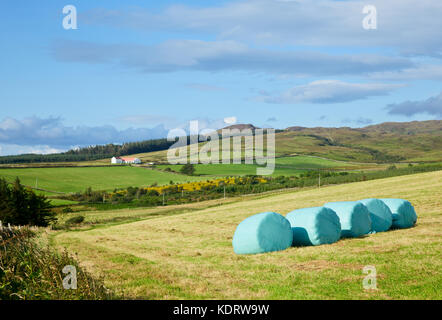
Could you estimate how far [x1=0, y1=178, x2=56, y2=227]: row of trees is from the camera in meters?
40.8

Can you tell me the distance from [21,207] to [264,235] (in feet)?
110

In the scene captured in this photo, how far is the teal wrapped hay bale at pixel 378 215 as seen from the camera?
1834cm

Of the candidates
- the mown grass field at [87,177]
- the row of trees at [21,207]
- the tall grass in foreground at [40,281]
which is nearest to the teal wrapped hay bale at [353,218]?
the tall grass in foreground at [40,281]

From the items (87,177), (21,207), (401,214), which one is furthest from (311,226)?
(87,177)

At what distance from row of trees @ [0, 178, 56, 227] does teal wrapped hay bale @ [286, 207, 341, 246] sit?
102 feet

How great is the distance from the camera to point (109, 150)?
7087 inches

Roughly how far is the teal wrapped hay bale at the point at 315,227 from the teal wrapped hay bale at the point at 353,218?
919 millimetres

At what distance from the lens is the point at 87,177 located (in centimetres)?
9875

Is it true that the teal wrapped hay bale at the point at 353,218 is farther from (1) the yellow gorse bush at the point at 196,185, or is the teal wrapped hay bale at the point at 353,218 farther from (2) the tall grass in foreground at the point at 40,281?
(1) the yellow gorse bush at the point at 196,185

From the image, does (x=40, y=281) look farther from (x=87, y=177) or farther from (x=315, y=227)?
(x=87, y=177)
